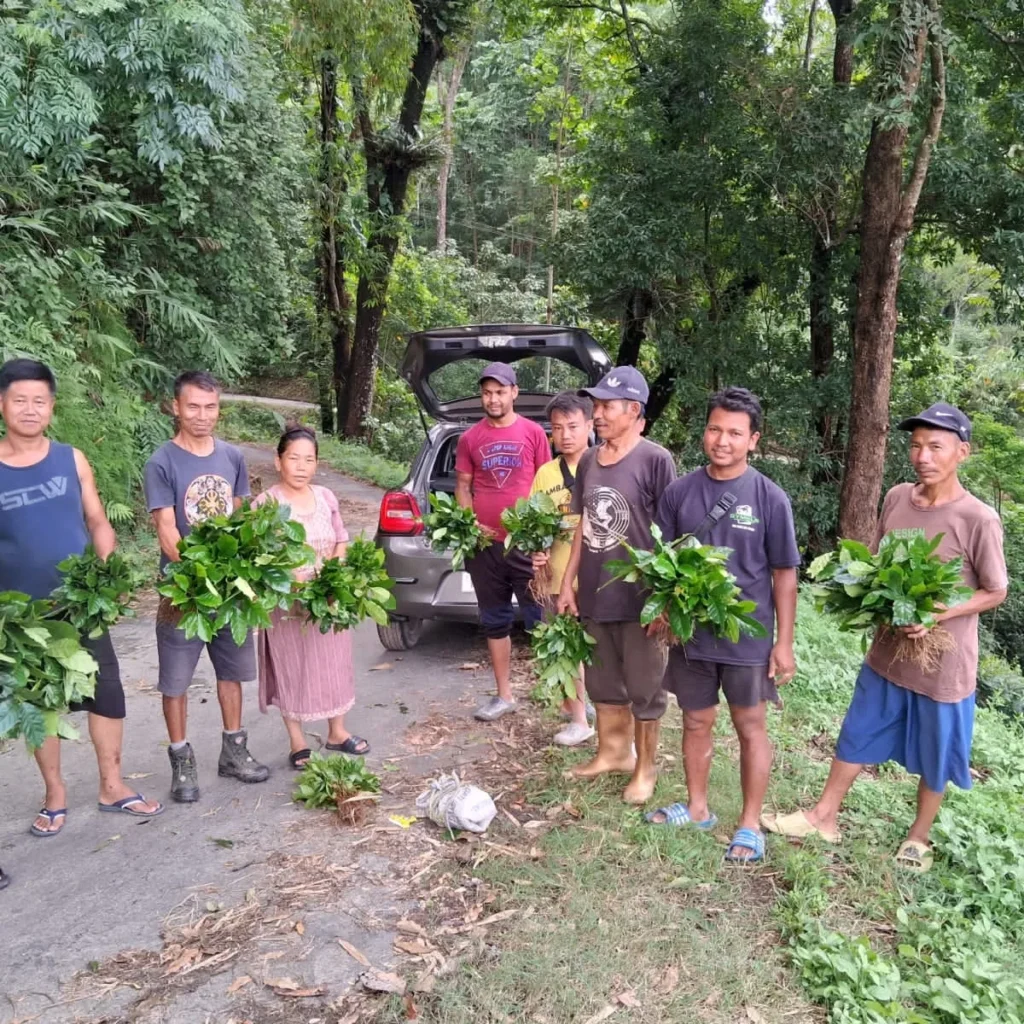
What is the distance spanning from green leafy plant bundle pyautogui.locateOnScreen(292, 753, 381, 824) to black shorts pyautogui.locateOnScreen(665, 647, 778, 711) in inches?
63.8

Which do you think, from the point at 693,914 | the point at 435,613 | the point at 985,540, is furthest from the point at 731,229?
the point at 693,914

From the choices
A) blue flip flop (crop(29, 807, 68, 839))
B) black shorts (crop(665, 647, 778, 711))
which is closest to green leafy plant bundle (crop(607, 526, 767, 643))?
black shorts (crop(665, 647, 778, 711))

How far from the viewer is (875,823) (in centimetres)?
382

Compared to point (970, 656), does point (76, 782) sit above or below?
below

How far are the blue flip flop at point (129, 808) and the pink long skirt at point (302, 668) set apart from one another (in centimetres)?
73

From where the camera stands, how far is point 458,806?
3754 mm

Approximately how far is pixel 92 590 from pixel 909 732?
3.60 meters

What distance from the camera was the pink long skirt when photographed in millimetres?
4168

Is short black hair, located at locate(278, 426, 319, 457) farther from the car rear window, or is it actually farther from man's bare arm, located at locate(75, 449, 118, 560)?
the car rear window

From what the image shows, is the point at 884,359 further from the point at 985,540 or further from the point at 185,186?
the point at 185,186

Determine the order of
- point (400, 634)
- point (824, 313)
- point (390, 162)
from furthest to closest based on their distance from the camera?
point (390, 162) → point (824, 313) → point (400, 634)

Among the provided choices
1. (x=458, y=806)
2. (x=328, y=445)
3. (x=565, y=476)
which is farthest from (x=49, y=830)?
(x=328, y=445)

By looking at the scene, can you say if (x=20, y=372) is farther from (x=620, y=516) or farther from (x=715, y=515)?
(x=715, y=515)

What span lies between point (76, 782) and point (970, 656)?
4.44 metres
